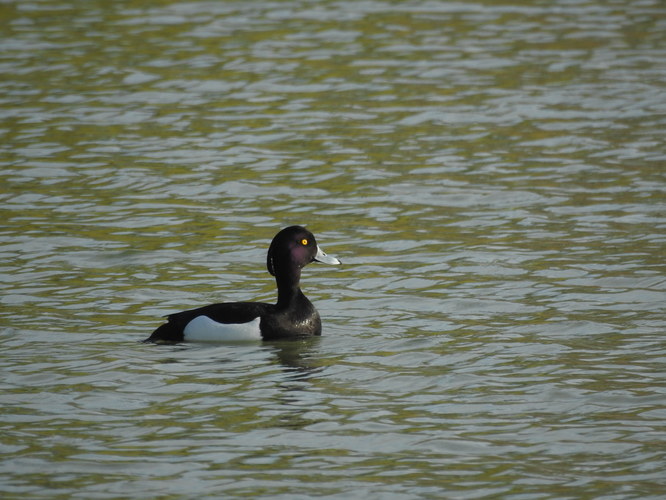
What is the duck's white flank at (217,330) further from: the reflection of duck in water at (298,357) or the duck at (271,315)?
the reflection of duck in water at (298,357)

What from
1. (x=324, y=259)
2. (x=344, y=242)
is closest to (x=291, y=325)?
(x=324, y=259)

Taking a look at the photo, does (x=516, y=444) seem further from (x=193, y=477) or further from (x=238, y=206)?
(x=238, y=206)

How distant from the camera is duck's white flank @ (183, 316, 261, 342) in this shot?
423 inches

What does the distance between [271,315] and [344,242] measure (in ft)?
9.80

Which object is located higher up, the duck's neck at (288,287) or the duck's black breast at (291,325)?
the duck's neck at (288,287)

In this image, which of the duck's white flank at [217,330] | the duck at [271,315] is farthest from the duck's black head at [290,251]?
the duck's white flank at [217,330]

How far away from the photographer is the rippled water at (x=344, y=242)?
27.7 feet

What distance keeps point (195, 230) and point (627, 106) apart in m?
7.10

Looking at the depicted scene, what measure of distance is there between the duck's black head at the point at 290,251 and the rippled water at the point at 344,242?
0.59m

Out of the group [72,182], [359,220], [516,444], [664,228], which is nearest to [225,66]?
[72,182]

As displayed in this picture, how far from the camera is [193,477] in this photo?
7984 millimetres

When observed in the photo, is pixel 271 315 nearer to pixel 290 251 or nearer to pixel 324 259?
pixel 290 251

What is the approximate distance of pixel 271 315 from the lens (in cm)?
1101

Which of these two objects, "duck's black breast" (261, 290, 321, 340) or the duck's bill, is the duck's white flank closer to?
"duck's black breast" (261, 290, 321, 340)
